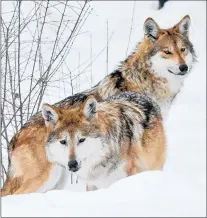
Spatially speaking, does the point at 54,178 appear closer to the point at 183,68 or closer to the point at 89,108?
the point at 89,108

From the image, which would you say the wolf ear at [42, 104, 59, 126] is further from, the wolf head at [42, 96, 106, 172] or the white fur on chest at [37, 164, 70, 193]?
the white fur on chest at [37, 164, 70, 193]

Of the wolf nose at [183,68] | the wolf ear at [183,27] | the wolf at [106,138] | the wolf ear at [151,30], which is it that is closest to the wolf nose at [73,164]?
the wolf at [106,138]

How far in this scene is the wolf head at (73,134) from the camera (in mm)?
4660

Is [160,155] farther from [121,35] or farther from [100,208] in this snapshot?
[121,35]

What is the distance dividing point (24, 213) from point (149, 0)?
45.9 feet

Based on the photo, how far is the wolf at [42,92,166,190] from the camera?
4.71 meters

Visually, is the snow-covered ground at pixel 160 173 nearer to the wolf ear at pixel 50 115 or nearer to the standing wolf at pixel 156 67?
the wolf ear at pixel 50 115

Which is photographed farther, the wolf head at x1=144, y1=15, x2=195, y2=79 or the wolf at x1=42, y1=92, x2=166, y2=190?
the wolf head at x1=144, y1=15, x2=195, y2=79

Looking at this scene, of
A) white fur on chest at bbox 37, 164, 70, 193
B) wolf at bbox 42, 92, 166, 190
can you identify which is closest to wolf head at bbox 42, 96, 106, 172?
wolf at bbox 42, 92, 166, 190

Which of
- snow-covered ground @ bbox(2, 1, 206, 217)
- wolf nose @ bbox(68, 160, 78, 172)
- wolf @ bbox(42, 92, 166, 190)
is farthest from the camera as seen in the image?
wolf @ bbox(42, 92, 166, 190)

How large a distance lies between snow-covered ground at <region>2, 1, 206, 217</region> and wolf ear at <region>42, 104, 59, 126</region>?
54cm

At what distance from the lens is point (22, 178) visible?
5.05 m

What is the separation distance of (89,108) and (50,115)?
0.93 feet

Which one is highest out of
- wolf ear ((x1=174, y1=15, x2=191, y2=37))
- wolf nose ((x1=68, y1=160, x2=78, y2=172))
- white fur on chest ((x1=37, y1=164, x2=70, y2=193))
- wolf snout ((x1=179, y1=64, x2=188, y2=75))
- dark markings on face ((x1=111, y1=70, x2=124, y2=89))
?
wolf ear ((x1=174, y1=15, x2=191, y2=37))
